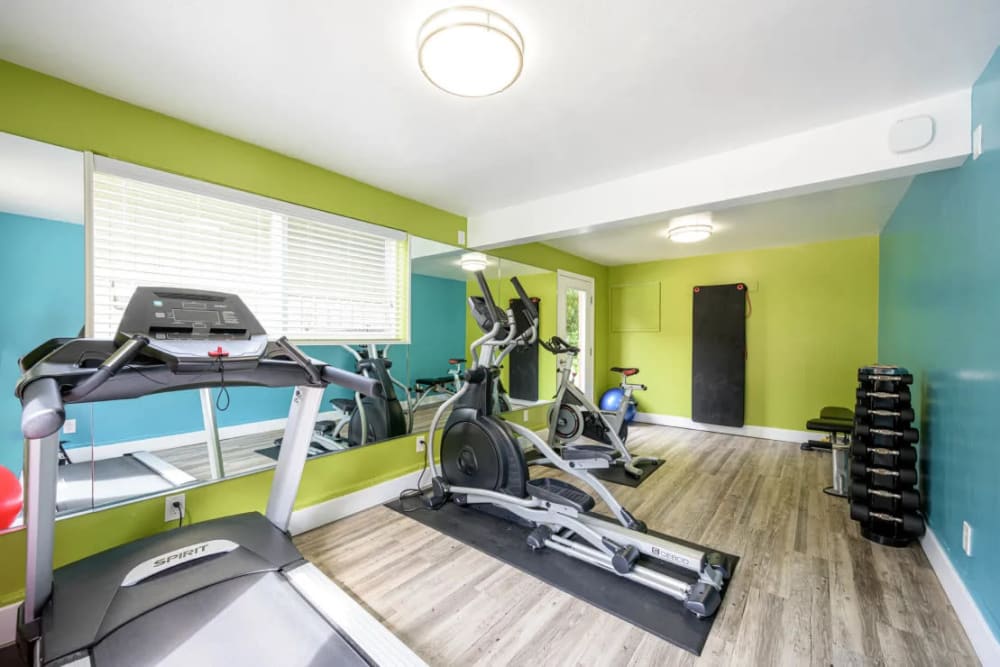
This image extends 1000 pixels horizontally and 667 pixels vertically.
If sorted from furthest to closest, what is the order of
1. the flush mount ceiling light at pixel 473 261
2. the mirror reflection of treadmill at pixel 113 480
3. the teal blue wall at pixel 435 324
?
the flush mount ceiling light at pixel 473 261, the teal blue wall at pixel 435 324, the mirror reflection of treadmill at pixel 113 480

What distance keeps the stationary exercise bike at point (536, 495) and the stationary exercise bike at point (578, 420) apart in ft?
1.67

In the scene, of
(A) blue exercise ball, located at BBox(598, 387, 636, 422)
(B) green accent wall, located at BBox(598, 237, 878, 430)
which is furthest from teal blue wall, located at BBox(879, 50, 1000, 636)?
(A) blue exercise ball, located at BBox(598, 387, 636, 422)

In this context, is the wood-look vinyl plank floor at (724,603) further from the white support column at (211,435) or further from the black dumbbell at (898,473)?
the white support column at (211,435)

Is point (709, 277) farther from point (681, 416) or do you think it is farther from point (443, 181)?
point (443, 181)

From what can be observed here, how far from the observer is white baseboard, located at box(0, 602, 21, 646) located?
1.59 m

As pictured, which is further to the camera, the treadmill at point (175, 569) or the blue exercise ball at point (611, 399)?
the blue exercise ball at point (611, 399)

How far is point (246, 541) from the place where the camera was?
1832 millimetres

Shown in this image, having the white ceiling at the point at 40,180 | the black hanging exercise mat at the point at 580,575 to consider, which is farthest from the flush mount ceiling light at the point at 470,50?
the black hanging exercise mat at the point at 580,575

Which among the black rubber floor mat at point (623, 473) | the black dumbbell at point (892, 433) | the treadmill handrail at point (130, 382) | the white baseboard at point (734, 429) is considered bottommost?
the black rubber floor mat at point (623, 473)

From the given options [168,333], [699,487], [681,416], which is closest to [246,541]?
[168,333]

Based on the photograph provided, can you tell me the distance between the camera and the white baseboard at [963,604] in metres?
1.50

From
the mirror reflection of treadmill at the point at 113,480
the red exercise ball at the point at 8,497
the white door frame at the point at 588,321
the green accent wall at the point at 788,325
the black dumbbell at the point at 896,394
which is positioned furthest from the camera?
the white door frame at the point at 588,321

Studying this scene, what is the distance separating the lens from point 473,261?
3.90 metres

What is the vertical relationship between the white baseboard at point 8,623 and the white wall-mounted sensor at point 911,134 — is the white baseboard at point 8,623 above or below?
below
